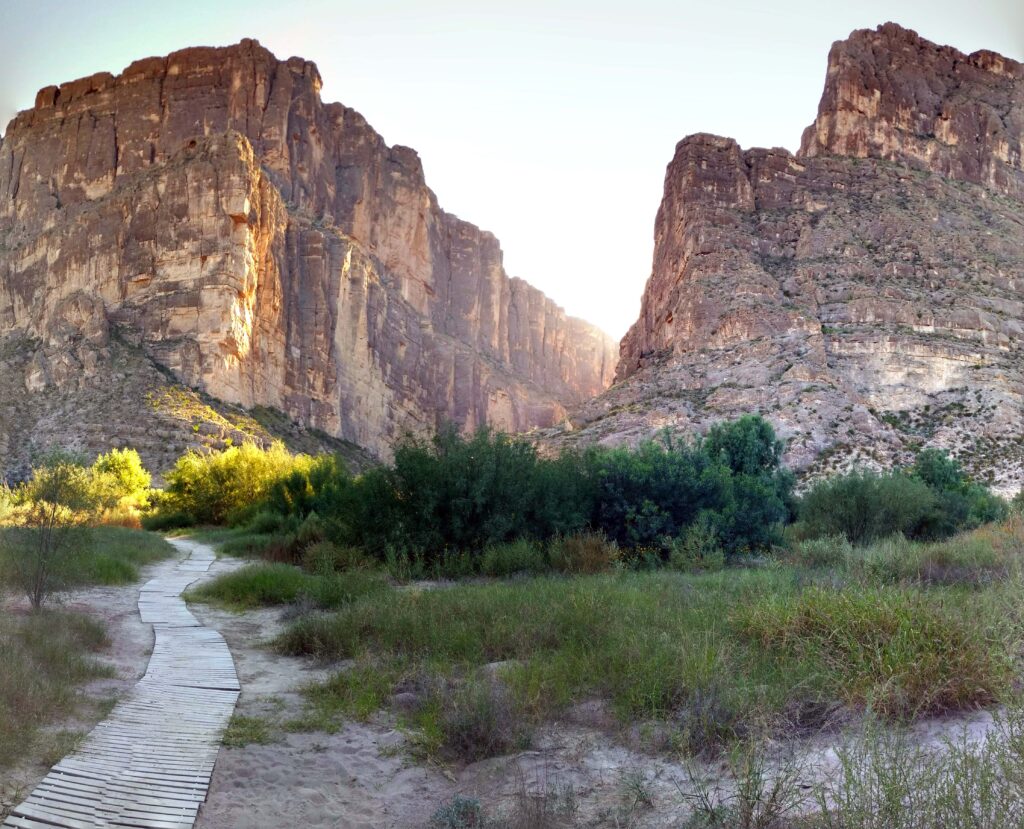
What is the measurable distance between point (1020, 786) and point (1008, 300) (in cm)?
5909

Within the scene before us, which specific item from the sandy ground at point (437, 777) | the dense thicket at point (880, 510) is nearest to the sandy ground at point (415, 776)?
the sandy ground at point (437, 777)

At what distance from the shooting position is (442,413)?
84.4 m

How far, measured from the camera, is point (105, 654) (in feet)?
23.8

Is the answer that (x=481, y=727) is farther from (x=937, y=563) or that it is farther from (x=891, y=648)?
(x=937, y=563)

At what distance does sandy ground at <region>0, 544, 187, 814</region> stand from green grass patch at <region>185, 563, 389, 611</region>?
116 cm

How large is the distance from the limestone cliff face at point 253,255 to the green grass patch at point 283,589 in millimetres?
41262

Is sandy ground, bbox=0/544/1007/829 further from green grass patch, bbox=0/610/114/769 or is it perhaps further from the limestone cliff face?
the limestone cliff face

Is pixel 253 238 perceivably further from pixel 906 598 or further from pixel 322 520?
pixel 906 598

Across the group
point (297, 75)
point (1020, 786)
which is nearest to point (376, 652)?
point (1020, 786)

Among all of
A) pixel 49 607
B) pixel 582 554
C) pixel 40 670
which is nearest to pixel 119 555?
pixel 49 607

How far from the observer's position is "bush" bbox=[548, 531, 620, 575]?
12.7m

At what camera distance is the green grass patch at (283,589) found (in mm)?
9906

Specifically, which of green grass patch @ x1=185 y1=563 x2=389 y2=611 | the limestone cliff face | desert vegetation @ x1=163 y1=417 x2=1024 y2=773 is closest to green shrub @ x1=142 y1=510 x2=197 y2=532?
desert vegetation @ x1=163 y1=417 x2=1024 y2=773

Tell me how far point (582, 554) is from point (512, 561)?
4.15 feet
